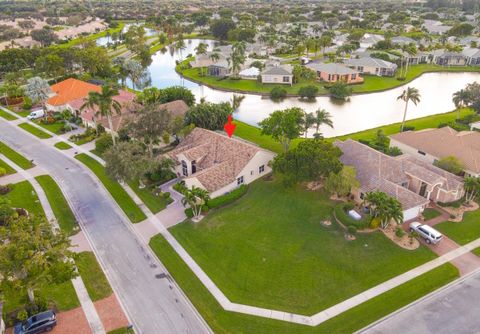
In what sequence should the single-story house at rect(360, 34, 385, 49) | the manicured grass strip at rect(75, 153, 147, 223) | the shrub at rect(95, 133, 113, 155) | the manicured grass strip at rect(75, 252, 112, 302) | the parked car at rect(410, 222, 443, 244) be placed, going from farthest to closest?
the single-story house at rect(360, 34, 385, 49) < the shrub at rect(95, 133, 113, 155) < the manicured grass strip at rect(75, 153, 147, 223) < the parked car at rect(410, 222, 443, 244) < the manicured grass strip at rect(75, 252, 112, 302)

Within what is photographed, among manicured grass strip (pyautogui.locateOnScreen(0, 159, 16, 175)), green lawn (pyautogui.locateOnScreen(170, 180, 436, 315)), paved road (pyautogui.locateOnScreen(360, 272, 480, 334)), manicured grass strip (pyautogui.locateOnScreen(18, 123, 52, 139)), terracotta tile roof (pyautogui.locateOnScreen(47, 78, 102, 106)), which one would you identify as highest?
terracotta tile roof (pyautogui.locateOnScreen(47, 78, 102, 106))

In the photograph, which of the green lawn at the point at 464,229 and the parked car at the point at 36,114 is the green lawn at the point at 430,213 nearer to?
the green lawn at the point at 464,229

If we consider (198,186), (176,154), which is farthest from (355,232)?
(176,154)

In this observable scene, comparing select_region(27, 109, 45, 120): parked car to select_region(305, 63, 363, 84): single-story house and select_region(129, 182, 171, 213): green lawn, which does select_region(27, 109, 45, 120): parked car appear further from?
select_region(305, 63, 363, 84): single-story house

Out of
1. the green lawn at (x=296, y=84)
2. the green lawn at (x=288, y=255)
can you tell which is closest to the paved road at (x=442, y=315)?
the green lawn at (x=288, y=255)

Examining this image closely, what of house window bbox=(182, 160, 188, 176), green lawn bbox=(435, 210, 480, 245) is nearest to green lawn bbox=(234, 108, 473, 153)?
house window bbox=(182, 160, 188, 176)

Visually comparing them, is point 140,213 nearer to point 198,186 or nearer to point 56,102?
point 198,186
